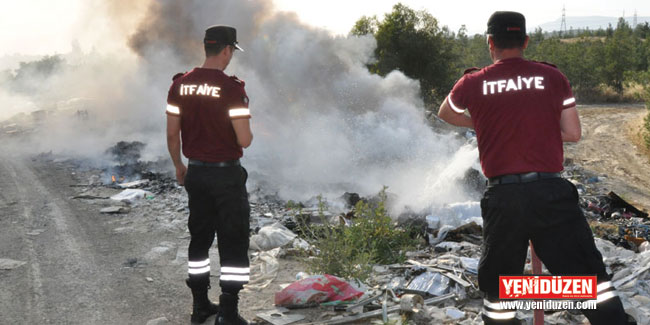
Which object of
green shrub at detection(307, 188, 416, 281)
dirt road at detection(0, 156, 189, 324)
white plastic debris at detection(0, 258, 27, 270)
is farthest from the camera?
white plastic debris at detection(0, 258, 27, 270)

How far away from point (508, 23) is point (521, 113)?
18.8 inches

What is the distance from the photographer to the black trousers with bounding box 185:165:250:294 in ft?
11.1

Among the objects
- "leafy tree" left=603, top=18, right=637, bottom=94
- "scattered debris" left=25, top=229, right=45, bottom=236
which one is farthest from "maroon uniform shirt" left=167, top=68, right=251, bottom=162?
"leafy tree" left=603, top=18, right=637, bottom=94

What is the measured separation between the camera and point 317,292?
3.92 metres

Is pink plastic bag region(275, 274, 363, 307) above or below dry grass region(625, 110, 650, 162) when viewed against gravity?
above

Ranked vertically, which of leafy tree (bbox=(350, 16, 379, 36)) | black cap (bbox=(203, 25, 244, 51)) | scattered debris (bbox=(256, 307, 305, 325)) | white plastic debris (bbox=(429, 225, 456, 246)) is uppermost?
leafy tree (bbox=(350, 16, 379, 36))

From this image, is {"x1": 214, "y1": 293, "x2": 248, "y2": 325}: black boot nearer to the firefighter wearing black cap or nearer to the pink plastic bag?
the firefighter wearing black cap

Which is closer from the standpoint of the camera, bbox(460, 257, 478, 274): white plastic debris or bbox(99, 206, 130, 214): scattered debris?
bbox(460, 257, 478, 274): white plastic debris

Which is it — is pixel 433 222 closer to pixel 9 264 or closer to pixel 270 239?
pixel 270 239

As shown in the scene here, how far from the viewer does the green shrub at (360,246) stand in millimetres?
4375

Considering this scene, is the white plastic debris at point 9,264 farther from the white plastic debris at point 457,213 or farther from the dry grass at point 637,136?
the dry grass at point 637,136

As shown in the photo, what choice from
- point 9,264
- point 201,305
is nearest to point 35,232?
point 9,264

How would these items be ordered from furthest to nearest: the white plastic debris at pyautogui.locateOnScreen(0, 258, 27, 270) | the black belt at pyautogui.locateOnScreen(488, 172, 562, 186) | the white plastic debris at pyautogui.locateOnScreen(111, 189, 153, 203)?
the white plastic debris at pyautogui.locateOnScreen(111, 189, 153, 203) < the white plastic debris at pyautogui.locateOnScreen(0, 258, 27, 270) < the black belt at pyautogui.locateOnScreen(488, 172, 562, 186)

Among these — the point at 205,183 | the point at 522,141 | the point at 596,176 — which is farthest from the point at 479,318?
the point at 596,176
